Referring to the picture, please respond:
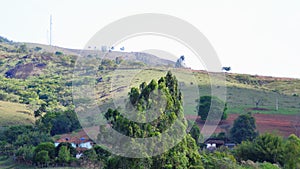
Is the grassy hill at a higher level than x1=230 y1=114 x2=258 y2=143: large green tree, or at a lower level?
higher

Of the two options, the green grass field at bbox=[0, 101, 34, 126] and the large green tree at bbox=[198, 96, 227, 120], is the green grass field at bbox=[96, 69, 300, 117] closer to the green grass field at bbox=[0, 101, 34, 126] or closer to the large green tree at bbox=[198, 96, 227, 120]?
the large green tree at bbox=[198, 96, 227, 120]

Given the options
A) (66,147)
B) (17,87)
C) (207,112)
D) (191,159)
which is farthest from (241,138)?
(17,87)

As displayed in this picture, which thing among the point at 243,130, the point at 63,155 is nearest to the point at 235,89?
the point at 243,130

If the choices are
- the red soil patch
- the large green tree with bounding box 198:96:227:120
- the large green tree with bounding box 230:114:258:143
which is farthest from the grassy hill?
the large green tree with bounding box 230:114:258:143

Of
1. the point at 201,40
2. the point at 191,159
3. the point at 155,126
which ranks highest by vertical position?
the point at 201,40

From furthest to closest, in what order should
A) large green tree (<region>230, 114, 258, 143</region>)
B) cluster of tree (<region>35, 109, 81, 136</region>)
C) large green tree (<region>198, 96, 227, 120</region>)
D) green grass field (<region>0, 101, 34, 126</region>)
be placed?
green grass field (<region>0, 101, 34, 126</region>), cluster of tree (<region>35, 109, 81, 136</region>), large green tree (<region>198, 96, 227, 120</region>), large green tree (<region>230, 114, 258, 143</region>)

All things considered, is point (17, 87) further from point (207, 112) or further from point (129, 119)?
point (129, 119)

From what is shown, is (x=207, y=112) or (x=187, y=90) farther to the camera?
(x=187, y=90)
